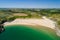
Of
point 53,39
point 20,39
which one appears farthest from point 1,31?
point 53,39

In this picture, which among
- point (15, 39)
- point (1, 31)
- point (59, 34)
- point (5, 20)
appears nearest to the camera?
point (15, 39)

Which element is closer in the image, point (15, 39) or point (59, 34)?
point (15, 39)

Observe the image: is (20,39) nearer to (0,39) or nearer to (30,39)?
(30,39)

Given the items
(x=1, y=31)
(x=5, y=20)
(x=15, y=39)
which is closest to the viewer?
(x=15, y=39)

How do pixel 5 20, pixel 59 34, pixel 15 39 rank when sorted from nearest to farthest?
pixel 15 39 → pixel 59 34 → pixel 5 20

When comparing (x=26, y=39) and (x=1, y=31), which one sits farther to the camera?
(x=1, y=31)

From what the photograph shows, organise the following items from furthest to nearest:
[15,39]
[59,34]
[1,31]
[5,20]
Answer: [5,20]
[1,31]
[59,34]
[15,39]

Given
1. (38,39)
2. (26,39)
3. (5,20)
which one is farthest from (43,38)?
(5,20)

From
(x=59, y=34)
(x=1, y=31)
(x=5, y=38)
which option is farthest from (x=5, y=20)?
(x=59, y=34)

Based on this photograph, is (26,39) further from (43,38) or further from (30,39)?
(43,38)
